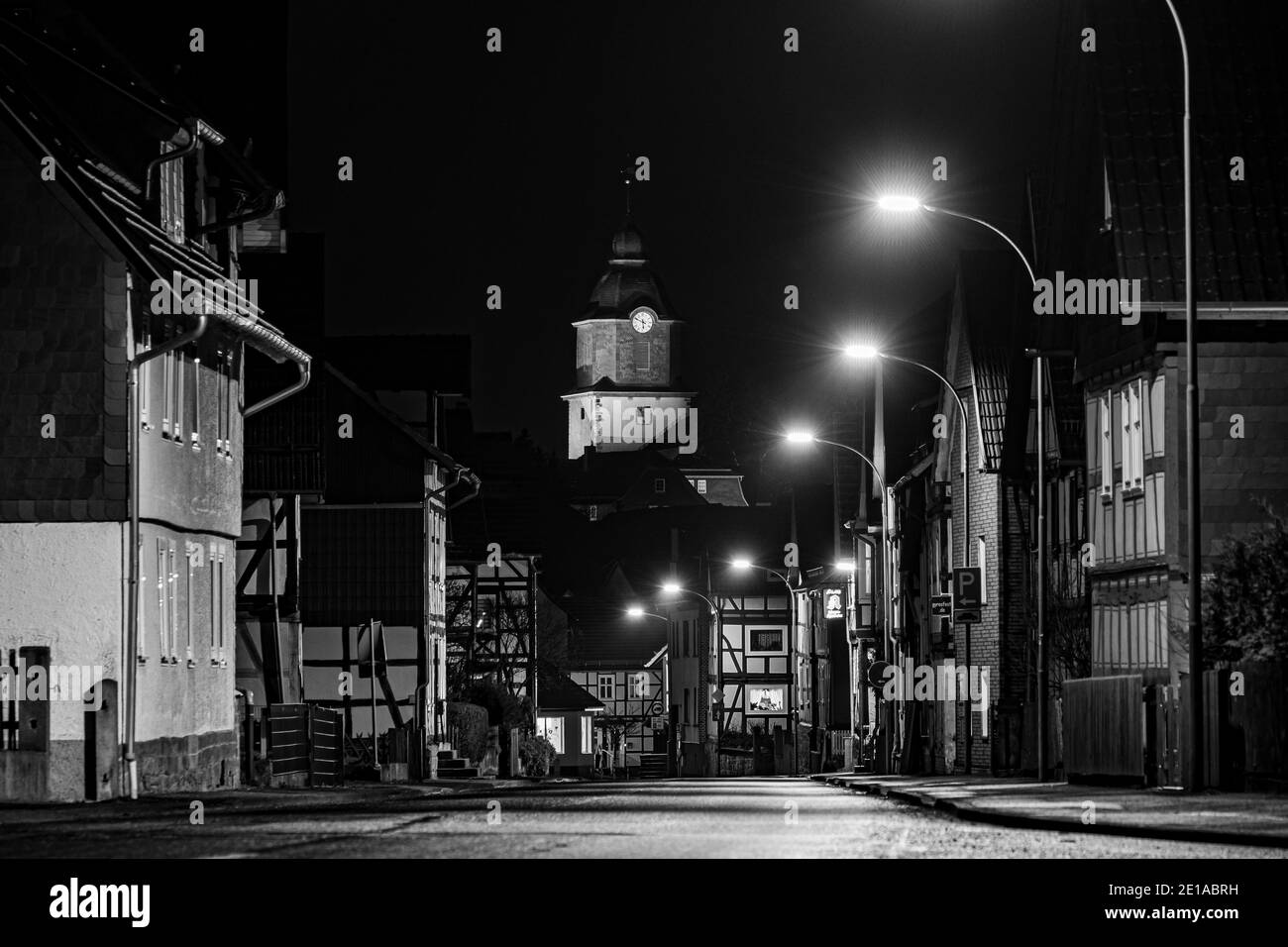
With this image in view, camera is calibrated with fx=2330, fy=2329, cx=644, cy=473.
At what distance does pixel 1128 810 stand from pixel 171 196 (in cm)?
1633

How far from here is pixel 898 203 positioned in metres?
31.6

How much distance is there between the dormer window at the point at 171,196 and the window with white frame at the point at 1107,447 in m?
14.6

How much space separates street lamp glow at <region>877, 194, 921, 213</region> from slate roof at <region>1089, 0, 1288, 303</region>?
341cm

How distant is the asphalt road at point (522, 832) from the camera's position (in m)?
16.2

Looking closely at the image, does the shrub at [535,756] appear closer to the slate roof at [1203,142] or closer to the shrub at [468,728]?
the shrub at [468,728]

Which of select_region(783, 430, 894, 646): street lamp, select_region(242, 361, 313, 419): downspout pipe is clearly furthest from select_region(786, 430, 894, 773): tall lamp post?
select_region(242, 361, 313, 419): downspout pipe

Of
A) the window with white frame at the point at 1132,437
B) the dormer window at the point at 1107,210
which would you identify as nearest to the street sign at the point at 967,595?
the window with white frame at the point at 1132,437

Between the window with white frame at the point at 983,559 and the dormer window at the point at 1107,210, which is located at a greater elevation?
the dormer window at the point at 1107,210

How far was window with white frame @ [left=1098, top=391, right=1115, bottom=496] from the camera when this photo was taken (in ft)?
121

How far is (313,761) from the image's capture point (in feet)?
120

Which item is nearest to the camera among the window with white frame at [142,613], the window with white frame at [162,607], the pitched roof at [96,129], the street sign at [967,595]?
the pitched roof at [96,129]
